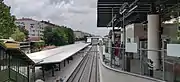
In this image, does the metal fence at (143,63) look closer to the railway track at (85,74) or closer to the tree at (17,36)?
the railway track at (85,74)

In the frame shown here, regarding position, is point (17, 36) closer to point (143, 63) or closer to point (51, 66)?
point (51, 66)

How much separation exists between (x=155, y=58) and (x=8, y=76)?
11040 mm

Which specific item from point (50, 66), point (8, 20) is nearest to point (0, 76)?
point (50, 66)

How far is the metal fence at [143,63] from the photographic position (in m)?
6.23

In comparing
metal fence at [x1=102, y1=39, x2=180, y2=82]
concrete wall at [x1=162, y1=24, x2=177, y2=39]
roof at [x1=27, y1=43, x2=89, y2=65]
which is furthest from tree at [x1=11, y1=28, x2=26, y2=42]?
metal fence at [x1=102, y1=39, x2=180, y2=82]

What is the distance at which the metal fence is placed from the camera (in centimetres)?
623

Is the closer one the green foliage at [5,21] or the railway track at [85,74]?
the railway track at [85,74]

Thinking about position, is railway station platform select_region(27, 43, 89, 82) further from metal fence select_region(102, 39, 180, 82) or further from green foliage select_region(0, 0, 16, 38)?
metal fence select_region(102, 39, 180, 82)

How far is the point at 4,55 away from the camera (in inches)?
595

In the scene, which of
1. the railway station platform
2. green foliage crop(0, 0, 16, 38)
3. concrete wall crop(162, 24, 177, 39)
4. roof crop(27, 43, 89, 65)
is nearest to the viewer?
concrete wall crop(162, 24, 177, 39)

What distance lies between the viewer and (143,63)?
8102 mm

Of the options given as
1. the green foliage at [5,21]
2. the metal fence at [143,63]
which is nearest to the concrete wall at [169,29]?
the metal fence at [143,63]

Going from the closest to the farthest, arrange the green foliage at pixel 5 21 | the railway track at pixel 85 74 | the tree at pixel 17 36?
the railway track at pixel 85 74 → the green foliage at pixel 5 21 → the tree at pixel 17 36

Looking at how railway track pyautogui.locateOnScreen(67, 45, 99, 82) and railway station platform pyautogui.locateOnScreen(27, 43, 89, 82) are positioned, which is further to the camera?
railway track pyautogui.locateOnScreen(67, 45, 99, 82)
